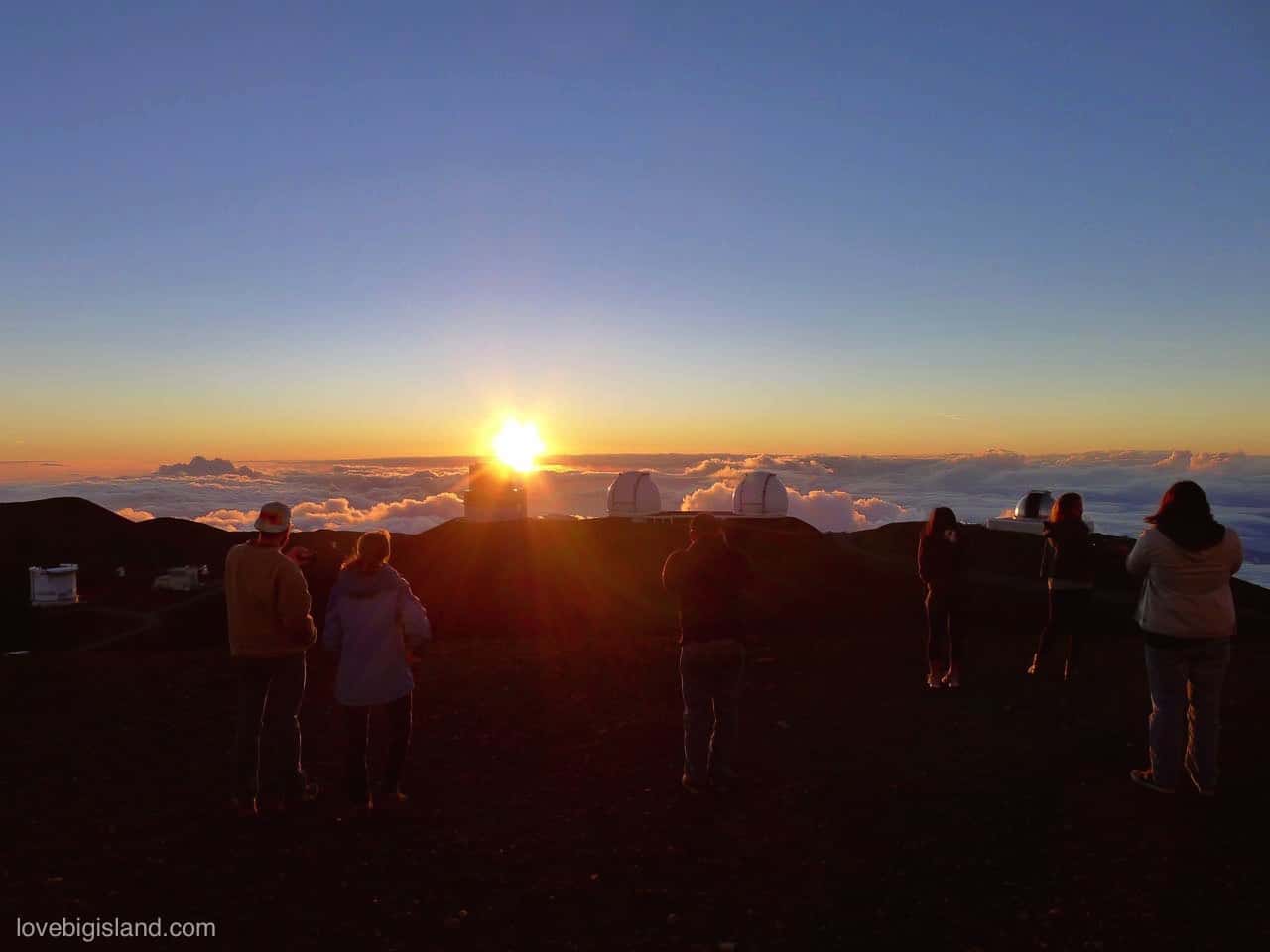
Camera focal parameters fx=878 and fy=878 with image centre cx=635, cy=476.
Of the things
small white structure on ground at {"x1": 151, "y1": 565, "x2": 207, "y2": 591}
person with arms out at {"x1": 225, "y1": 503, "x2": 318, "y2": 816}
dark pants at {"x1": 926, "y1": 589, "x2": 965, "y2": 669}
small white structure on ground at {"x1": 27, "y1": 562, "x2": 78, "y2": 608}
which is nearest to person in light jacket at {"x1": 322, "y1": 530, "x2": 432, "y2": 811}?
person with arms out at {"x1": 225, "y1": 503, "x2": 318, "y2": 816}

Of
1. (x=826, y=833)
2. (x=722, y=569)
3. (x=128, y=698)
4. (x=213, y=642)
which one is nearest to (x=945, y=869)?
(x=826, y=833)

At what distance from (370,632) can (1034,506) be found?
39336mm

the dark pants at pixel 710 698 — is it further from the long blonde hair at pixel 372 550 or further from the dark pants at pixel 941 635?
the dark pants at pixel 941 635

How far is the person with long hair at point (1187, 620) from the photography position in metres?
6.61

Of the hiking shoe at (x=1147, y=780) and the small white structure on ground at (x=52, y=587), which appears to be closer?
the hiking shoe at (x=1147, y=780)

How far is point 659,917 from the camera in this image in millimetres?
5324

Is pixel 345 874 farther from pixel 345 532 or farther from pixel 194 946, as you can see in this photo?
pixel 345 532

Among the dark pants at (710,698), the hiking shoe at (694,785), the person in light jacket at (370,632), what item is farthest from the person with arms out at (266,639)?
the hiking shoe at (694,785)

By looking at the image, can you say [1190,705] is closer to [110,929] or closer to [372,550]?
[372,550]

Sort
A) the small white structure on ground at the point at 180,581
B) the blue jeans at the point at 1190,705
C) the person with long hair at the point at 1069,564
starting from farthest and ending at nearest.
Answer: the small white structure on ground at the point at 180,581
the person with long hair at the point at 1069,564
the blue jeans at the point at 1190,705

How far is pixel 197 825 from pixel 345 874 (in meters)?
1.70

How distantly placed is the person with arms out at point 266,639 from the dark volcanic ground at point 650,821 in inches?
22.2

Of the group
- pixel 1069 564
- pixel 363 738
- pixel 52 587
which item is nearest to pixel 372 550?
pixel 363 738

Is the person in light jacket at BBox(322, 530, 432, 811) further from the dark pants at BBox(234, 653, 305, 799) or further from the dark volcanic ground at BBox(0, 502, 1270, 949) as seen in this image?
the dark volcanic ground at BBox(0, 502, 1270, 949)
